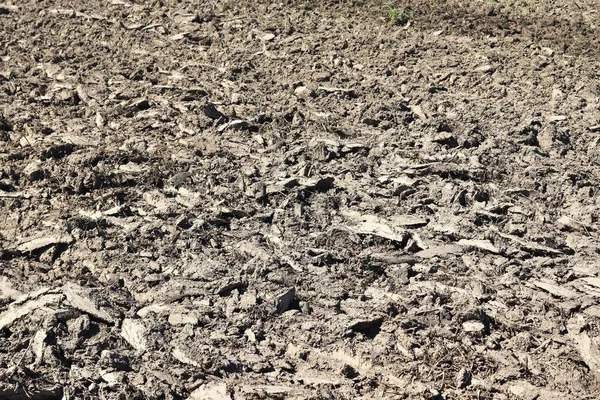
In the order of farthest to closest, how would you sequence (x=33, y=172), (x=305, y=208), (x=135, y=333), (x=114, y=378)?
(x=33, y=172)
(x=305, y=208)
(x=135, y=333)
(x=114, y=378)

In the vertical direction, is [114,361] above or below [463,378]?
above

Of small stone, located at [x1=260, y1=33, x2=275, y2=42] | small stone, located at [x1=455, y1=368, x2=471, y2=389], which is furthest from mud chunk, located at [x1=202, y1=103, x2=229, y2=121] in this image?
small stone, located at [x1=455, y1=368, x2=471, y2=389]

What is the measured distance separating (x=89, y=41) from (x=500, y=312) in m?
6.32

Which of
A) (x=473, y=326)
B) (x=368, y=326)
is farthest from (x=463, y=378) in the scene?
(x=368, y=326)

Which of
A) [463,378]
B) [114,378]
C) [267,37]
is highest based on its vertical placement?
[267,37]

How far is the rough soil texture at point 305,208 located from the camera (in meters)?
4.03

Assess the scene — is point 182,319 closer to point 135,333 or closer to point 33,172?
point 135,333

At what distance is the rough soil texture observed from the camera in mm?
4031

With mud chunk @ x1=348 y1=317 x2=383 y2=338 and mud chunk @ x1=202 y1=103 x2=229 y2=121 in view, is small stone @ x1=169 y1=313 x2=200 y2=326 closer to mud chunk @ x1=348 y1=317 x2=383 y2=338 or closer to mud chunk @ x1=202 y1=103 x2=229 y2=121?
mud chunk @ x1=348 y1=317 x2=383 y2=338

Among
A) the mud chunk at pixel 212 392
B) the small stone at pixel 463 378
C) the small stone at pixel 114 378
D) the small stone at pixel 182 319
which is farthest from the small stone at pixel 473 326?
the small stone at pixel 114 378

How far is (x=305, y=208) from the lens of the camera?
218 inches

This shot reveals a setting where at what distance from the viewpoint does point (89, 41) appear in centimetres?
900

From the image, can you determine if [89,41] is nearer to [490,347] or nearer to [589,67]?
[589,67]

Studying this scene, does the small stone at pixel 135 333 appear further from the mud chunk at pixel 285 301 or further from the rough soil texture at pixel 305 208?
the mud chunk at pixel 285 301
